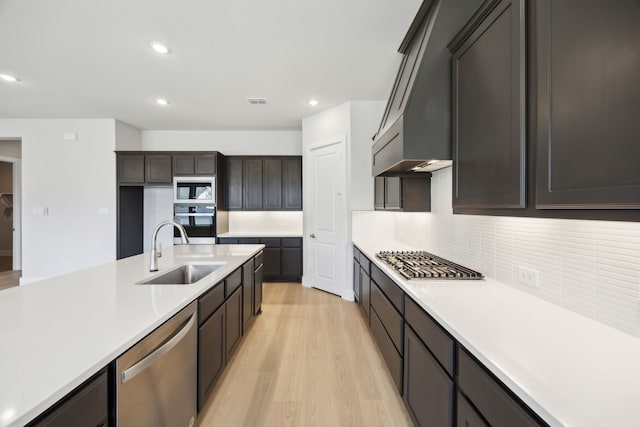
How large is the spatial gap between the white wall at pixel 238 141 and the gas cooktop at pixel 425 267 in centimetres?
359

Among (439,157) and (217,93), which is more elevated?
(217,93)

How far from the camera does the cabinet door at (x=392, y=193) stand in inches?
109

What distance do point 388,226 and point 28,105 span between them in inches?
234

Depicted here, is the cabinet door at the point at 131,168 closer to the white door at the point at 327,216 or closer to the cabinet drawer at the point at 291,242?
the cabinet drawer at the point at 291,242

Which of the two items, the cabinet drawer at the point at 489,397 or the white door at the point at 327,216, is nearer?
the cabinet drawer at the point at 489,397

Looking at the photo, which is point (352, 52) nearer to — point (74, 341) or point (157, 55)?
point (157, 55)

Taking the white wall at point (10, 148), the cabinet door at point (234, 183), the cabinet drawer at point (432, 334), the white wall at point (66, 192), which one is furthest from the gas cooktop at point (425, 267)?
the white wall at point (10, 148)

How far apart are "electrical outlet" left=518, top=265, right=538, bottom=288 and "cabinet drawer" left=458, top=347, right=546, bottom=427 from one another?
0.71 meters

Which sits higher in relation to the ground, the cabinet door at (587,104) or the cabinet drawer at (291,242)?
the cabinet door at (587,104)

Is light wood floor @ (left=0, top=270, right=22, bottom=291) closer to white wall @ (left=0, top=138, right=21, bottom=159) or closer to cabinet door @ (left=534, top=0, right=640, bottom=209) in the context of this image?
white wall @ (left=0, top=138, right=21, bottom=159)

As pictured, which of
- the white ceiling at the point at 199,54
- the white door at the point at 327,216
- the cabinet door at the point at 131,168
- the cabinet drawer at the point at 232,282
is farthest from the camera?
the cabinet door at the point at 131,168

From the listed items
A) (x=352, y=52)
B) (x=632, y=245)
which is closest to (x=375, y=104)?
(x=352, y=52)

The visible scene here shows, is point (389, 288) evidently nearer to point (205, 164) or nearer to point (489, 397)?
point (489, 397)

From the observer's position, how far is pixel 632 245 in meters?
0.97
